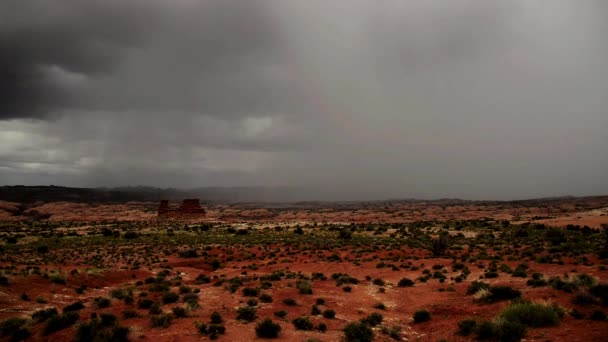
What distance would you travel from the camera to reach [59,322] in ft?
53.8

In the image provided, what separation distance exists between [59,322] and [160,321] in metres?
4.43

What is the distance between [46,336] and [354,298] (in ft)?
53.0

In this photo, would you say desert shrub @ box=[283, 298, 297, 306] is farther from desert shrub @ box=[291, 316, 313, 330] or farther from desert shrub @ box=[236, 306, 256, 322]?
desert shrub @ box=[291, 316, 313, 330]

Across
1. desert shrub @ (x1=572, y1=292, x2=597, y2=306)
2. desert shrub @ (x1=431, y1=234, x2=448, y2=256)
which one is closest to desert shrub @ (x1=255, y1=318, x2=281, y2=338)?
desert shrub @ (x1=572, y1=292, x2=597, y2=306)

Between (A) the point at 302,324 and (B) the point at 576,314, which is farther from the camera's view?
(A) the point at 302,324

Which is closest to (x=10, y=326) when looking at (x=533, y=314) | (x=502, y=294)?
(x=533, y=314)

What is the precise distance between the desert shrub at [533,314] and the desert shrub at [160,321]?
14618 millimetres

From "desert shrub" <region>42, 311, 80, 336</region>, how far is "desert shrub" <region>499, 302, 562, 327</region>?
19.0 meters

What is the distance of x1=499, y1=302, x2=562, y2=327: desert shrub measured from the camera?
14.4 meters

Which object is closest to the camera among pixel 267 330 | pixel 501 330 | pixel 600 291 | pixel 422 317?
pixel 501 330

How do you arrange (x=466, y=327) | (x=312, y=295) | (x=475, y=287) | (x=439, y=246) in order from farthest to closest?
(x=439, y=246) → (x=312, y=295) → (x=475, y=287) → (x=466, y=327)

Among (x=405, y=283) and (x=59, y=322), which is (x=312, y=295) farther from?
(x=59, y=322)

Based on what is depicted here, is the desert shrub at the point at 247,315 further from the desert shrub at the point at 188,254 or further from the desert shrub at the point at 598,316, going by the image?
the desert shrub at the point at 188,254

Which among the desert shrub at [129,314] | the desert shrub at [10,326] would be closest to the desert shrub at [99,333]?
the desert shrub at [129,314]
